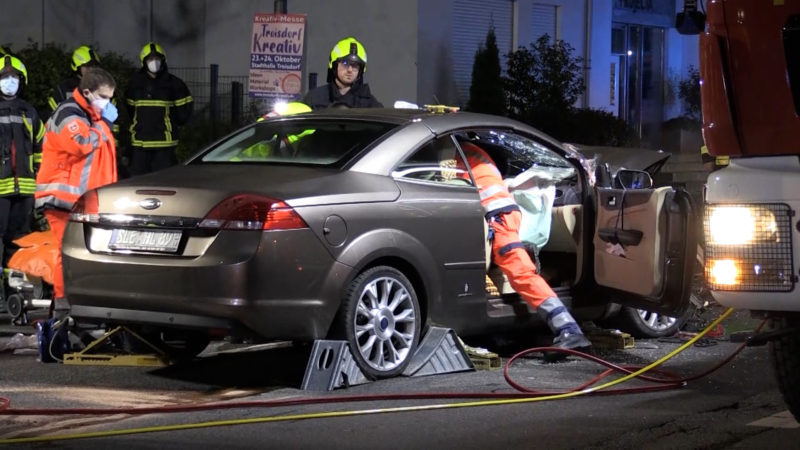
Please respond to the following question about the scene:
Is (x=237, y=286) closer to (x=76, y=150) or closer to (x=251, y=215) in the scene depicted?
(x=251, y=215)

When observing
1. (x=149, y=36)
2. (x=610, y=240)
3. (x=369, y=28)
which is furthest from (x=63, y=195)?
(x=149, y=36)

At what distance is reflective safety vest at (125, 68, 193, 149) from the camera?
45.2ft

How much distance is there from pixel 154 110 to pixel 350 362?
6.82 meters

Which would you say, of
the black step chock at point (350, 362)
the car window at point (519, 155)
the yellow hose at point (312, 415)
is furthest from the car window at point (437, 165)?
the yellow hose at point (312, 415)

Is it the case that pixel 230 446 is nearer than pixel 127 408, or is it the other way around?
pixel 230 446

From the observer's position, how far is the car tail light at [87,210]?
7.79 m

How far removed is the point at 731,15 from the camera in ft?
20.3

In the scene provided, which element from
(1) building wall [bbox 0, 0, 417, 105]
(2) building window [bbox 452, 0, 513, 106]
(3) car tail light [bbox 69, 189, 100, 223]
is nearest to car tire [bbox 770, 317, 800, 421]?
(3) car tail light [bbox 69, 189, 100, 223]

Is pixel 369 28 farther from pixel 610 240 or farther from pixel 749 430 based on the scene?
pixel 749 430

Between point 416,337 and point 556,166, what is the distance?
2000 millimetres

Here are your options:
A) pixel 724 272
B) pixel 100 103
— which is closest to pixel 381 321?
pixel 724 272

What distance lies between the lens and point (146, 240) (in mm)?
7543

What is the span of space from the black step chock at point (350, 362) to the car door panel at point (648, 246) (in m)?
1.18

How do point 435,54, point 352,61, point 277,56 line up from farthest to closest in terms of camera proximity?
point 435,54 → point 277,56 → point 352,61
